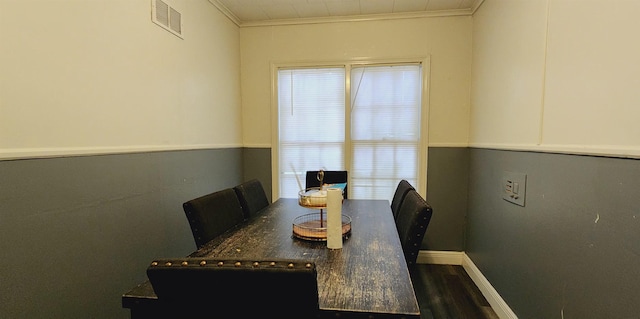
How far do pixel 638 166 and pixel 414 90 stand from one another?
2.07m

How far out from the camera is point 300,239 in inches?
57.6

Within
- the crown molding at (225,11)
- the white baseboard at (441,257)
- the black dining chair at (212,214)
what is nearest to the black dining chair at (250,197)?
the black dining chair at (212,214)

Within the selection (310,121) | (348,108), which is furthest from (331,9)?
(310,121)

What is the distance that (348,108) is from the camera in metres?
3.04

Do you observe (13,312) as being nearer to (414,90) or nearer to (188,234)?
(188,234)

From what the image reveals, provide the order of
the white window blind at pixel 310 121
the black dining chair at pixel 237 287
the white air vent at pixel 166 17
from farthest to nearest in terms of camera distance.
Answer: the white window blind at pixel 310 121 < the white air vent at pixel 166 17 < the black dining chair at pixel 237 287

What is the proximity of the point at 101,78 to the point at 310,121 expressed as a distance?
75.3 inches

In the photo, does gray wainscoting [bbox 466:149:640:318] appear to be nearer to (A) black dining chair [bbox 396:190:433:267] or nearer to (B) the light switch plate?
(B) the light switch plate

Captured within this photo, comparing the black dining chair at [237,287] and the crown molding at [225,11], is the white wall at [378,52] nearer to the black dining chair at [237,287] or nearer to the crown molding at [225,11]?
the crown molding at [225,11]

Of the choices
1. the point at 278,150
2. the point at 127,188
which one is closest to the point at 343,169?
the point at 278,150

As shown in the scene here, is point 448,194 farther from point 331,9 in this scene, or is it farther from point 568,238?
point 331,9

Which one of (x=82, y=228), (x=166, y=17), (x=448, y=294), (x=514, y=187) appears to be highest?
(x=166, y=17)

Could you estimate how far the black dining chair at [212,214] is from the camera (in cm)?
149

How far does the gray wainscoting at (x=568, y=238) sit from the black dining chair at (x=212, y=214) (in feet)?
5.53
